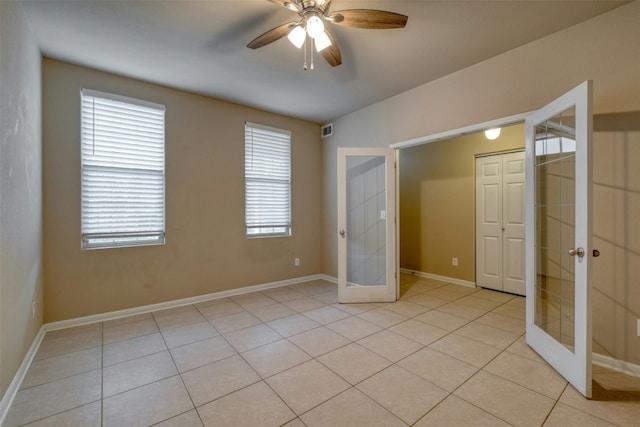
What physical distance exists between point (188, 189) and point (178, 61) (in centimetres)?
153

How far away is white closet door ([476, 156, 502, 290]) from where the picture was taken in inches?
166

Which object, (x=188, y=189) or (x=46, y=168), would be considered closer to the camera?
(x=46, y=168)

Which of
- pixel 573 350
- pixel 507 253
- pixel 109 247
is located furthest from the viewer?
pixel 507 253

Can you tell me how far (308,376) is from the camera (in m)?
2.07

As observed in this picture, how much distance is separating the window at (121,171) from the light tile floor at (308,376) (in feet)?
3.39

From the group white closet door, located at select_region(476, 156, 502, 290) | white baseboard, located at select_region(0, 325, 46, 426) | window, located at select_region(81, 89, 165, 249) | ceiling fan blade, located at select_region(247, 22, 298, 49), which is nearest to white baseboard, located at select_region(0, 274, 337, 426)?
white baseboard, located at select_region(0, 325, 46, 426)

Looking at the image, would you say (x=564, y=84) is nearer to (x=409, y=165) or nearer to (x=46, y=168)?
(x=409, y=165)

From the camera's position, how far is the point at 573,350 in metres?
1.97

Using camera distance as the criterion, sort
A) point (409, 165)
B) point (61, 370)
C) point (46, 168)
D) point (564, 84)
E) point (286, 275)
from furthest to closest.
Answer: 1. point (409, 165)
2. point (286, 275)
3. point (46, 168)
4. point (564, 84)
5. point (61, 370)

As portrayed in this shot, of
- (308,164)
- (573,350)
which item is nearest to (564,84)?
(573,350)

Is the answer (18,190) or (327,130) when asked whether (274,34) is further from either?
(327,130)

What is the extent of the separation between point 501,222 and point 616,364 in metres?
2.34

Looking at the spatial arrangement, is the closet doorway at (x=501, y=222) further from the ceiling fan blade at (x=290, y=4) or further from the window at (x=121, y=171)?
the window at (x=121, y=171)

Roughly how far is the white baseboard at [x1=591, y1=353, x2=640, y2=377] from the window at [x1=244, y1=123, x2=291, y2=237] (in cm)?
383
